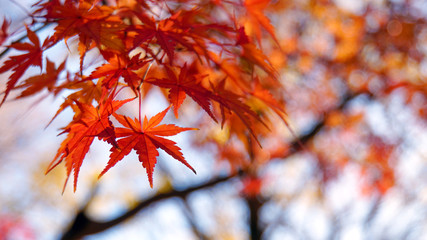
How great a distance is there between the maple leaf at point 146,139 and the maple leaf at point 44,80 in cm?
30

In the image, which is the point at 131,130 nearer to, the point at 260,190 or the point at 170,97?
the point at 170,97

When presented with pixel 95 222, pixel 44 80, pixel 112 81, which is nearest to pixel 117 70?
pixel 112 81

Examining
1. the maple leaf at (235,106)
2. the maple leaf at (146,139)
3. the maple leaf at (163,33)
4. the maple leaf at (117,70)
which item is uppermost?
the maple leaf at (163,33)

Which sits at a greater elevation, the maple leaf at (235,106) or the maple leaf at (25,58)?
the maple leaf at (25,58)

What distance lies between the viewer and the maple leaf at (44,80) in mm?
988

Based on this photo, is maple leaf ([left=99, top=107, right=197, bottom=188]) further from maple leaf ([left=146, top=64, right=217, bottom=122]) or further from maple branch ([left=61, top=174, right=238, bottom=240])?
maple branch ([left=61, top=174, right=238, bottom=240])

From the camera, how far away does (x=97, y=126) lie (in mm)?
866

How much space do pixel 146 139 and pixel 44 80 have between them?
1.33 feet

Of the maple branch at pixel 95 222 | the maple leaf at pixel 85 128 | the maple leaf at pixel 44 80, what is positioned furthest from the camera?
the maple branch at pixel 95 222

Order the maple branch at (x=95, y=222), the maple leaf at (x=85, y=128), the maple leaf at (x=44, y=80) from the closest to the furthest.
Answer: the maple leaf at (x=85, y=128) < the maple leaf at (x=44, y=80) < the maple branch at (x=95, y=222)

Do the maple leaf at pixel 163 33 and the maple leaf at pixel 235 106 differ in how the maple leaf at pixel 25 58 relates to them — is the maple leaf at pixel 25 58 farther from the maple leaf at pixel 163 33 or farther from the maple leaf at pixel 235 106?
the maple leaf at pixel 235 106

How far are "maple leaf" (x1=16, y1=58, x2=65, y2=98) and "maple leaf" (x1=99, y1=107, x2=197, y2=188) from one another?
30 centimetres

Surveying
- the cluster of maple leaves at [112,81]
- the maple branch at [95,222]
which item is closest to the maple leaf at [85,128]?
the cluster of maple leaves at [112,81]

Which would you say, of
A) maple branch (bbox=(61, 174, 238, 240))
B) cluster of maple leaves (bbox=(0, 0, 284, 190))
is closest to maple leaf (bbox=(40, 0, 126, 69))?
cluster of maple leaves (bbox=(0, 0, 284, 190))
